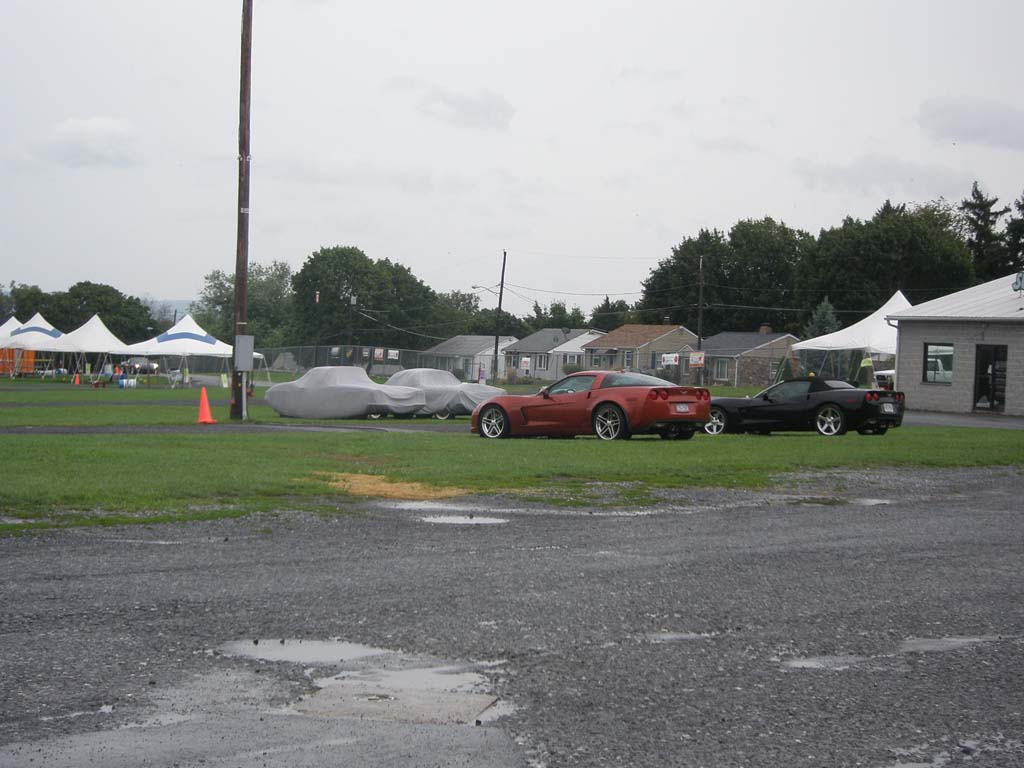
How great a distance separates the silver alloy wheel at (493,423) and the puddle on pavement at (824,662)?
15.7 m

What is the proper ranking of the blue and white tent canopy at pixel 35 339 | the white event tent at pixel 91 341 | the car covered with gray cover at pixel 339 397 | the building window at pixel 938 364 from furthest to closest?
1. the blue and white tent canopy at pixel 35 339
2. the white event tent at pixel 91 341
3. the building window at pixel 938 364
4. the car covered with gray cover at pixel 339 397

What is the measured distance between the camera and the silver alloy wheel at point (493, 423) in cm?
2134

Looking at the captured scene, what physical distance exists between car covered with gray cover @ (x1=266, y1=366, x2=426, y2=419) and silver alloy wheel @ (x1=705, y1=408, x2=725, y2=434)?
894cm

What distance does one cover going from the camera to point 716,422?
80.2ft

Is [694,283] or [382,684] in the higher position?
[694,283]

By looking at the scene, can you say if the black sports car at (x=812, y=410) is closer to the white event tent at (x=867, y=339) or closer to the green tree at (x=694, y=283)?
the white event tent at (x=867, y=339)

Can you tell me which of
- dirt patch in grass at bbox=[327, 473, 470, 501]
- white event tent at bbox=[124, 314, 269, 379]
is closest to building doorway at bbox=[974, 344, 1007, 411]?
dirt patch in grass at bbox=[327, 473, 470, 501]

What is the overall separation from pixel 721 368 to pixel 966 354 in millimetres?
57160

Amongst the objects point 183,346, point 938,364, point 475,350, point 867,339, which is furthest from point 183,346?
point 475,350

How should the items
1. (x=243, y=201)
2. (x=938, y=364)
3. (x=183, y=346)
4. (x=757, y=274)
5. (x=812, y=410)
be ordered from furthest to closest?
1. (x=757, y=274)
2. (x=183, y=346)
3. (x=938, y=364)
4. (x=243, y=201)
5. (x=812, y=410)

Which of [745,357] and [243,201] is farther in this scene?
[745,357]

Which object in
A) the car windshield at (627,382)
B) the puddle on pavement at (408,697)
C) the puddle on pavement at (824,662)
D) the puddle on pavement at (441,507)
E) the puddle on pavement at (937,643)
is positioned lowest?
the puddle on pavement at (408,697)

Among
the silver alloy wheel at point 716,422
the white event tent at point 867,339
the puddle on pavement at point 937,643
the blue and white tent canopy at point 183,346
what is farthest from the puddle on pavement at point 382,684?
the blue and white tent canopy at point 183,346

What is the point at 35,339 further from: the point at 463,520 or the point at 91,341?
the point at 463,520
